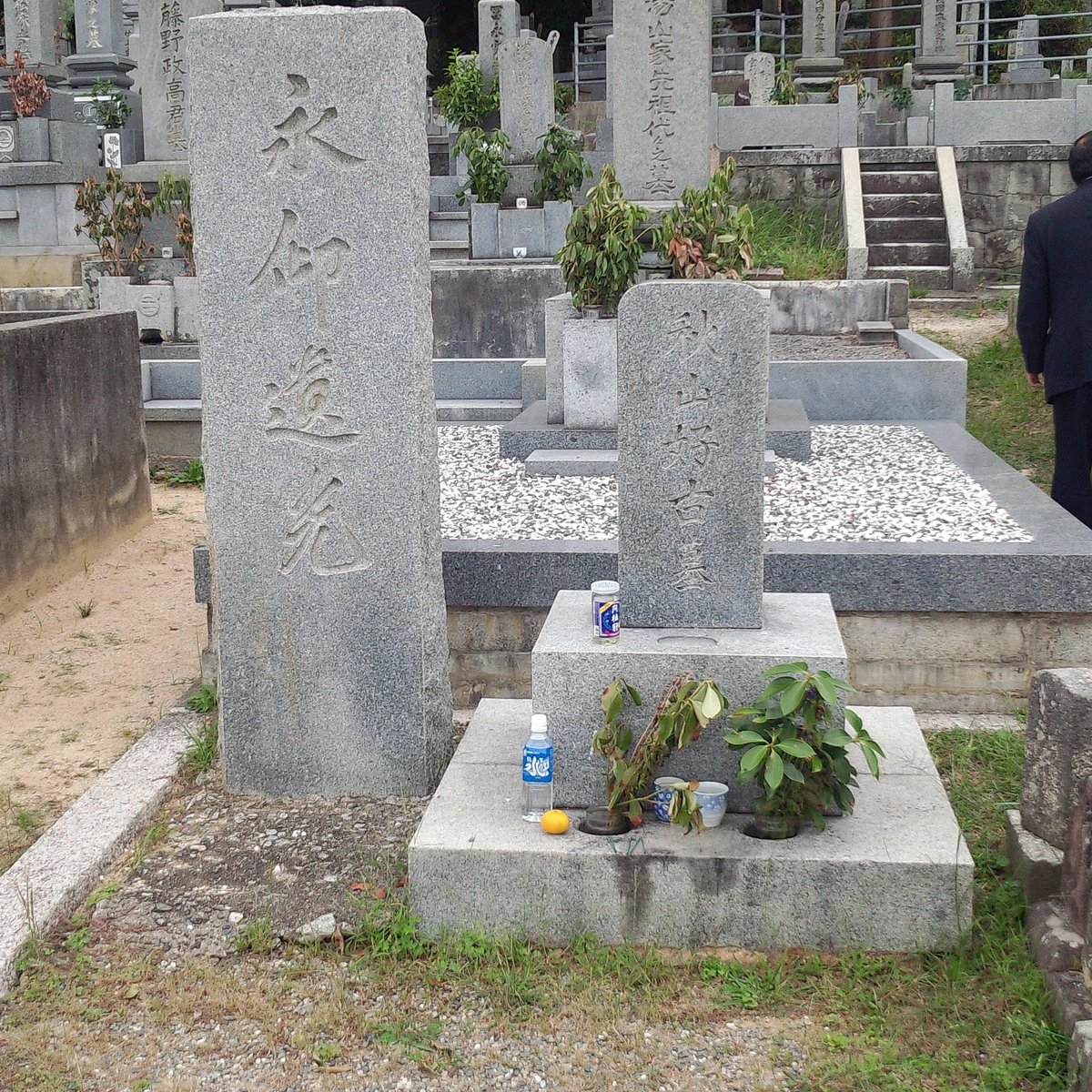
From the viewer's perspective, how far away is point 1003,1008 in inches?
110

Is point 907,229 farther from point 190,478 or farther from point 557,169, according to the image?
point 190,478

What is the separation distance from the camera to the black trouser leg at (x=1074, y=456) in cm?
550

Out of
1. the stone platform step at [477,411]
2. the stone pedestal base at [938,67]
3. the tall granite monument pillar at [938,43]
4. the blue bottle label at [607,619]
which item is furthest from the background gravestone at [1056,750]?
the tall granite monument pillar at [938,43]

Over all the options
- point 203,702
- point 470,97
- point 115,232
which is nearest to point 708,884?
point 203,702

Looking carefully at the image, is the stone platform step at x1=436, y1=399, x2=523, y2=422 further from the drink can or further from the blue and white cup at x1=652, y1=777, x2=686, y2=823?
the blue and white cup at x1=652, y1=777, x2=686, y2=823

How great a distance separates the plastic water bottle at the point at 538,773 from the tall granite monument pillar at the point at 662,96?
23.7 ft

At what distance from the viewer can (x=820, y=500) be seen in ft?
19.2

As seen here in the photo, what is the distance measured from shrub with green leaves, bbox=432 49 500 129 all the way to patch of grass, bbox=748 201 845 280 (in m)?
4.48

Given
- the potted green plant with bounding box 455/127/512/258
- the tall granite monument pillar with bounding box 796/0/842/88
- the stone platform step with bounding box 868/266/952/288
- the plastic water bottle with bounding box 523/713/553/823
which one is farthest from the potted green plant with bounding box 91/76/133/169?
the plastic water bottle with bounding box 523/713/553/823

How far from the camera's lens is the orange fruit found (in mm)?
3227

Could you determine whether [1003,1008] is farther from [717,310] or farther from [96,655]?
[96,655]

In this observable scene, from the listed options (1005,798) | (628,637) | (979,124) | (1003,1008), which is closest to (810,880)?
(1003,1008)

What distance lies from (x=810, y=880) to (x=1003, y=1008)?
482 mm

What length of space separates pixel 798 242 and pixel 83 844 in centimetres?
1126
